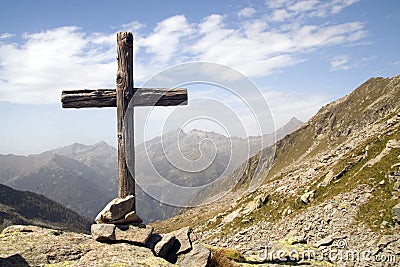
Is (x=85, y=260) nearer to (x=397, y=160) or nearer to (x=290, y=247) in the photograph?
(x=290, y=247)

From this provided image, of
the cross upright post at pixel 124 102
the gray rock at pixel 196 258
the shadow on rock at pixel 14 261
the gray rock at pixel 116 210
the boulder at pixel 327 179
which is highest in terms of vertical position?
the cross upright post at pixel 124 102

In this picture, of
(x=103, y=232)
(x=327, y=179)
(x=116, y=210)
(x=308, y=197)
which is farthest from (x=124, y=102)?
(x=327, y=179)

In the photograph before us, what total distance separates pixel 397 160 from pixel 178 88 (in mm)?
30909

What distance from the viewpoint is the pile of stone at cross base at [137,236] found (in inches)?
407

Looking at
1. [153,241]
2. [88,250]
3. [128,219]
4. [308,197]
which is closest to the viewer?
[88,250]

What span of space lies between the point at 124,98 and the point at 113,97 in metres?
0.52

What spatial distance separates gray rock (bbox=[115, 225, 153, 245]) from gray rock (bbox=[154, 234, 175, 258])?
45cm

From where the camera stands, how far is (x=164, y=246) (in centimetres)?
1052

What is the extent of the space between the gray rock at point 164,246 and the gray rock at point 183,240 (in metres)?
0.28

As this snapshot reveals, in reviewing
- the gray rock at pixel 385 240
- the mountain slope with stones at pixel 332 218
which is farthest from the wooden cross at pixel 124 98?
the gray rock at pixel 385 240

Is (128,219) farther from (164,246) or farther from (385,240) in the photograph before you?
(385,240)

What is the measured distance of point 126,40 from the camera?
1130 centimetres

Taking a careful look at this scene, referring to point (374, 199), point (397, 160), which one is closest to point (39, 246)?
point (374, 199)

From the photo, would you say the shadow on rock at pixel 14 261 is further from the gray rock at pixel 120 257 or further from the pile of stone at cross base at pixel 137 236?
the pile of stone at cross base at pixel 137 236
